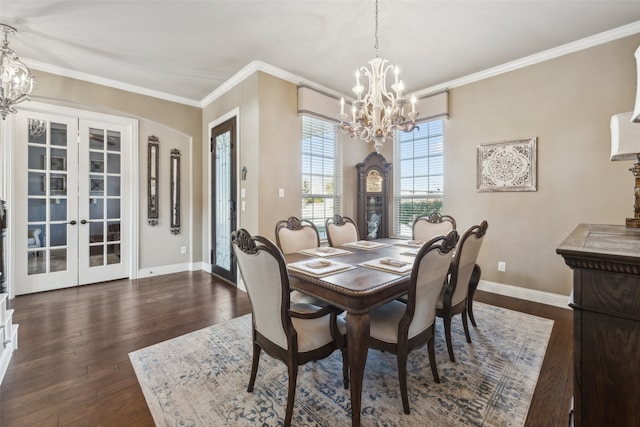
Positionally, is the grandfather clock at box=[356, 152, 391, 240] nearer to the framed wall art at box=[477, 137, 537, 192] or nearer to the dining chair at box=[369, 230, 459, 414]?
the framed wall art at box=[477, 137, 537, 192]

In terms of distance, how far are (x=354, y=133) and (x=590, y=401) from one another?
2.15 m

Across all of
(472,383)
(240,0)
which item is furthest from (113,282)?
(472,383)

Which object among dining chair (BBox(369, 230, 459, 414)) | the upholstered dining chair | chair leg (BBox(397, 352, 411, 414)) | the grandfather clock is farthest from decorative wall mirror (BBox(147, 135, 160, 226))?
chair leg (BBox(397, 352, 411, 414))

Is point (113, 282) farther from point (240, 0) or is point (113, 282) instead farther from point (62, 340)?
point (240, 0)

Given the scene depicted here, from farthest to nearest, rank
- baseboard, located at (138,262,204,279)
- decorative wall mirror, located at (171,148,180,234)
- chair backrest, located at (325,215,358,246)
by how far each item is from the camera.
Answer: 1. decorative wall mirror, located at (171,148,180,234)
2. baseboard, located at (138,262,204,279)
3. chair backrest, located at (325,215,358,246)

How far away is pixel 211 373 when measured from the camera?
1991mm

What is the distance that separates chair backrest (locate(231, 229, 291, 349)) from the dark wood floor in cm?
85

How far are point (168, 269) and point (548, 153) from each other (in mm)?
5472

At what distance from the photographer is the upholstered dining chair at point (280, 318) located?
1.44 meters

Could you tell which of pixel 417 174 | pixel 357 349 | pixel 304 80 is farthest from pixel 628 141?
pixel 304 80

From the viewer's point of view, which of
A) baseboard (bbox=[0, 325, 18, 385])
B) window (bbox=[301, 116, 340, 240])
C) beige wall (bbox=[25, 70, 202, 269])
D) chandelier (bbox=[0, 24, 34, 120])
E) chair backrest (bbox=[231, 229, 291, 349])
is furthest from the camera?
window (bbox=[301, 116, 340, 240])

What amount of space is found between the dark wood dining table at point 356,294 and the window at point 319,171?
233 cm

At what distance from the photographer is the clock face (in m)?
4.73

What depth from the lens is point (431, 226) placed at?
3273 millimetres
